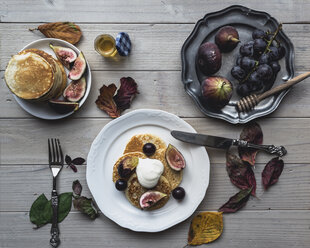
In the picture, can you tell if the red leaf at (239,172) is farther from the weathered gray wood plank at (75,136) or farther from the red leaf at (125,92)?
the red leaf at (125,92)

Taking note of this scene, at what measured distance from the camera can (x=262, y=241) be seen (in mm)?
1606

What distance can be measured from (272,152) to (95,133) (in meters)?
0.91

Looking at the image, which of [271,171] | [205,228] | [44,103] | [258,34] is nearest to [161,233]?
[205,228]

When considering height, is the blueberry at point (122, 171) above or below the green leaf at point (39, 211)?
above

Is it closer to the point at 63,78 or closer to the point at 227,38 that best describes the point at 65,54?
the point at 63,78

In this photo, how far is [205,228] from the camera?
1583 mm

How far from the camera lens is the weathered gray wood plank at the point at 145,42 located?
1586mm

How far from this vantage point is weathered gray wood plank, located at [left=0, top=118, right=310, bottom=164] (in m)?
1.59

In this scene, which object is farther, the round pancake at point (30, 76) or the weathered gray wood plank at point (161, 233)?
the weathered gray wood plank at point (161, 233)

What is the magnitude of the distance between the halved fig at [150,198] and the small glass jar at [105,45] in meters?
0.71

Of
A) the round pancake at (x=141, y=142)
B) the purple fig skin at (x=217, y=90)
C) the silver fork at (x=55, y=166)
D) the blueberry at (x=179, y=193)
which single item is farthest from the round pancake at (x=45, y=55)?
the blueberry at (x=179, y=193)

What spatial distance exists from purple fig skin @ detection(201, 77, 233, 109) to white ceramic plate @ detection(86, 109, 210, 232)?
0.17 metres

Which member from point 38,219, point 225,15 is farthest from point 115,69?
point 38,219

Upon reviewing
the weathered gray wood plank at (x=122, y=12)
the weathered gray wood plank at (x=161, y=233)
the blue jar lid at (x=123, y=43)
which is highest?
the weathered gray wood plank at (x=122, y=12)
